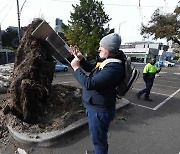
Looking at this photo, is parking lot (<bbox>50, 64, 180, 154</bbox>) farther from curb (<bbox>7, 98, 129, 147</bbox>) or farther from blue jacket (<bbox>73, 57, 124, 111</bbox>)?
blue jacket (<bbox>73, 57, 124, 111</bbox>)

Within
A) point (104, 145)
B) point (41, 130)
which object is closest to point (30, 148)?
point (41, 130)

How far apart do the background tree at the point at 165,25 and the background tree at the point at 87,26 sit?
8.40 m

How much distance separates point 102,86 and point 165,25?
23.4m

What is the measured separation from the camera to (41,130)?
13.2 ft

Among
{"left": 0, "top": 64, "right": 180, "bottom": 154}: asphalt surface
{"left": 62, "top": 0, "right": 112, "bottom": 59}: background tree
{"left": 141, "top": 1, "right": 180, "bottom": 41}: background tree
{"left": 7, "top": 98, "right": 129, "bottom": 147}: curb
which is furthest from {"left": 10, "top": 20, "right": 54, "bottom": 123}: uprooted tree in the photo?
{"left": 62, "top": 0, "right": 112, "bottom": 59}: background tree

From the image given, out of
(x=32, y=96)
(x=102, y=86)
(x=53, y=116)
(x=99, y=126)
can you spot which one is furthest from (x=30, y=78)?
(x=102, y=86)

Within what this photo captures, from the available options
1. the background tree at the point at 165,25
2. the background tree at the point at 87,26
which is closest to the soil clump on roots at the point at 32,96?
the background tree at the point at 165,25

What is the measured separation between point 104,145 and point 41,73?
208 centimetres

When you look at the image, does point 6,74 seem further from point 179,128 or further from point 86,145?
point 179,128

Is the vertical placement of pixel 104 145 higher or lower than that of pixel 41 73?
lower

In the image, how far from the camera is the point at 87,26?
33.2 metres

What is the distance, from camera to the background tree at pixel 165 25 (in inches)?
893

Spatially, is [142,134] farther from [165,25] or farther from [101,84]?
[165,25]

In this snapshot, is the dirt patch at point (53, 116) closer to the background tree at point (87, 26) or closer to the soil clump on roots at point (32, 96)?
the soil clump on roots at point (32, 96)
